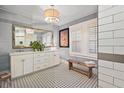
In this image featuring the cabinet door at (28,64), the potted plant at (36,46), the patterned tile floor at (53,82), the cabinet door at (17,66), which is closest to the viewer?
the patterned tile floor at (53,82)

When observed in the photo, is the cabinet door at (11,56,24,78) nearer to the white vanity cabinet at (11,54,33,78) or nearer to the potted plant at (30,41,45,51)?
the white vanity cabinet at (11,54,33,78)

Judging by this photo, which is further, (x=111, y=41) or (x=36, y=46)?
(x=36, y=46)

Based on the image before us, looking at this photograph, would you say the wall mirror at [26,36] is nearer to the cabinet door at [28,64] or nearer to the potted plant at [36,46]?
the potted plant at [36,46]

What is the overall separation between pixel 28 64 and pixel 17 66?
1.09ft

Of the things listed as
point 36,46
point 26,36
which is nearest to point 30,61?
point 36,46

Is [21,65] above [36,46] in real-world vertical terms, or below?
below

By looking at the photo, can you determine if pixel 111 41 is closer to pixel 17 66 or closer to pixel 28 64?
pixel 17 66

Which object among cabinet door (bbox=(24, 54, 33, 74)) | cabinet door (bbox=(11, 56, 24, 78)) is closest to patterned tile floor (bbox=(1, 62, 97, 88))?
cabinet door (bbox=(11, 56, 24, 78))

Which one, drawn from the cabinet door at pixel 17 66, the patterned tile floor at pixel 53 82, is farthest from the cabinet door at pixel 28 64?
the patterned tile floor at pixel 53 82

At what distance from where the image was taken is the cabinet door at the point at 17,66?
232 cm

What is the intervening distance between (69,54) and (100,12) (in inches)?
130

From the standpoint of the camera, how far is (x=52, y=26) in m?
4.09

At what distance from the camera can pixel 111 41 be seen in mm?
625

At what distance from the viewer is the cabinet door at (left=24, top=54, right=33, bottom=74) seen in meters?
2.60
